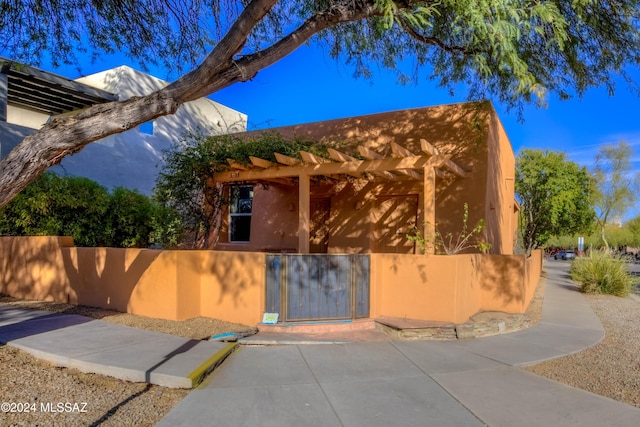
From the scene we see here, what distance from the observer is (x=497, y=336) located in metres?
7.52

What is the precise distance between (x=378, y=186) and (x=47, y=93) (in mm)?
11313

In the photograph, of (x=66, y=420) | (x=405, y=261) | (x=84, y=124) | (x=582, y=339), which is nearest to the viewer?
(x=66, y=420)

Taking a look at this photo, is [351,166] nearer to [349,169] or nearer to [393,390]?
[349,169]

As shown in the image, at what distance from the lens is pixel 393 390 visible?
4.82 m

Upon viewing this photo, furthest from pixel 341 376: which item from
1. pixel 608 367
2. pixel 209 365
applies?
pixel 608 367

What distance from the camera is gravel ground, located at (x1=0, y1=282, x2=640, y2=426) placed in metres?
3.92

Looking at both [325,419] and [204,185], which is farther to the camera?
[204,185]

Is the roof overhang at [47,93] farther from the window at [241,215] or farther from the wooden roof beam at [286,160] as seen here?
the wooden roof beam at [286,160]

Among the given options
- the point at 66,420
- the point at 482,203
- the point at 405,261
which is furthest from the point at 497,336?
the point at 66,420

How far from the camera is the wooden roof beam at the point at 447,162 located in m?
7.75

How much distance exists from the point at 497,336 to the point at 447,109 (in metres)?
5.96

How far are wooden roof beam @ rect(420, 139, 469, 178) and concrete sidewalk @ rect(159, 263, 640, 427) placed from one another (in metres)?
3.49

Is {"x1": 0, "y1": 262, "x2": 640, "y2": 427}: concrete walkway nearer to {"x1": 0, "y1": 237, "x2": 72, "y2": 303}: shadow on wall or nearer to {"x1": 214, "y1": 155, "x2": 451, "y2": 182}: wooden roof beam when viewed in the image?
{"x1": 0, "y1": 237, "x2": 72, "y2": 303}: shadow on wall

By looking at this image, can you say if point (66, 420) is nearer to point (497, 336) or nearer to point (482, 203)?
point (497, 336)
